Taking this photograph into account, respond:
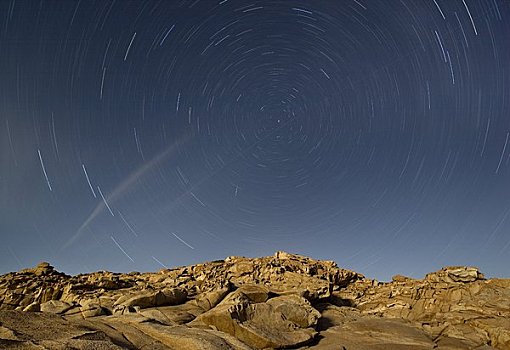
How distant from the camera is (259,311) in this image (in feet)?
74.7

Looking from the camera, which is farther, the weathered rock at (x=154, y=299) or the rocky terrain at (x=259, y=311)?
the weathered rock at (x=154, y=299)

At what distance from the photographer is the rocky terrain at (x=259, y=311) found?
15.3m

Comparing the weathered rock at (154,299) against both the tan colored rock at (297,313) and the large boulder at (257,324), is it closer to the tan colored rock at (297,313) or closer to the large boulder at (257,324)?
the large boulder at (257,324)

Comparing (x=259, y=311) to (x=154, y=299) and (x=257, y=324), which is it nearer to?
(x=257, y=324)

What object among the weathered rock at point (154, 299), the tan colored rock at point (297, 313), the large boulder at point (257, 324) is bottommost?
the large boulder at point (257, 324)

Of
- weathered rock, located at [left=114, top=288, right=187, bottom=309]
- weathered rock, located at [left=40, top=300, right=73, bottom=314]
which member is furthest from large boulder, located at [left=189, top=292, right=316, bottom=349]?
weathered rock, located at [left=40, top=300, right=73, bottom=314]

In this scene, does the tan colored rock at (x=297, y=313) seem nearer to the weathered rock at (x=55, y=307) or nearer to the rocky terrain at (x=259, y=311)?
the rocky terrain at (x=259, y=311)

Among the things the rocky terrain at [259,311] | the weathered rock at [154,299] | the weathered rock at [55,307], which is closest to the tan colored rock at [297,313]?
the rocky terrain at [259,311]

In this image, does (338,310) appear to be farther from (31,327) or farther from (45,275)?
(45,275)

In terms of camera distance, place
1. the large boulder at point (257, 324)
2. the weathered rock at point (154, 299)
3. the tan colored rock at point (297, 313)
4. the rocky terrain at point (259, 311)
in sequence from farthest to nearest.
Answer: the weathered rock at point (154, 299) < the tan colored rock at point (297, 313) < the large boulder at point (257, 324) < the rocky terrain at point (259, 311)

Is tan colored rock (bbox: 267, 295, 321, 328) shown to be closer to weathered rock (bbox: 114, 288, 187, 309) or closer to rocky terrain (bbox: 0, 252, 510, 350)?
rocky terrain (bbox: 0, 252, 510, 350)

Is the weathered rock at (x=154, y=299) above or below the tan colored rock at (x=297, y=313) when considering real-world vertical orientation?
above

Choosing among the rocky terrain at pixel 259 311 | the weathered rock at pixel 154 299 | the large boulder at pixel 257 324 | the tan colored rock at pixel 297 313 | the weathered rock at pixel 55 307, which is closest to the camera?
the rocky terrain at pixel 259 311

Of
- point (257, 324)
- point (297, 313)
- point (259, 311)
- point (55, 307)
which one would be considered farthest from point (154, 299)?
point (297, 313)
